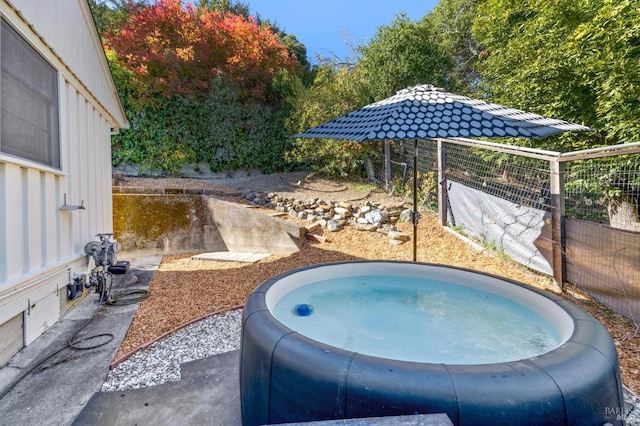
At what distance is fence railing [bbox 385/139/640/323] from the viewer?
3.00 meters

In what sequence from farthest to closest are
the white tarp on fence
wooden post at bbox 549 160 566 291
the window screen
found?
the white tarp on fence
wooden post at bbox 549 160 566 291
the window screen

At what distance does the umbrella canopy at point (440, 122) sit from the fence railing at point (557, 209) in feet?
2.10

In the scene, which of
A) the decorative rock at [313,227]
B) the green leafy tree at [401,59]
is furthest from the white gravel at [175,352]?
the green leafy tree at [401,59]

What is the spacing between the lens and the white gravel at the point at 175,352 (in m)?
2.27

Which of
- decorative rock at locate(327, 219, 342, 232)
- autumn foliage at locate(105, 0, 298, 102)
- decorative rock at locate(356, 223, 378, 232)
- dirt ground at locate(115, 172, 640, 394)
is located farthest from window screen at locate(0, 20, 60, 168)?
autumn foliage at locate(105, 0, 298, 102)

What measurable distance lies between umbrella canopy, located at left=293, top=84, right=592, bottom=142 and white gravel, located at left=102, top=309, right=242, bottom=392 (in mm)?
2136

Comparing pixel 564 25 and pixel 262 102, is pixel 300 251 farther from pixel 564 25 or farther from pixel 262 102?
pixel 262 102

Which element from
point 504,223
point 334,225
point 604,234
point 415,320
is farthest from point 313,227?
point 604,234

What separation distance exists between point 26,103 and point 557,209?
506cm

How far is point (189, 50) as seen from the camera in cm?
864

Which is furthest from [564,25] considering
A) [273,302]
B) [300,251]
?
[273,302]

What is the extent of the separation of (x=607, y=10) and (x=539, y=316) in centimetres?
444

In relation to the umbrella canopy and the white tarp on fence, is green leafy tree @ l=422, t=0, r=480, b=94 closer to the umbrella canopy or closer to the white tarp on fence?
the white tarp on fence

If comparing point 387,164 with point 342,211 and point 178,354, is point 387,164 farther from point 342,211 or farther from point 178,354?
point 178,354
